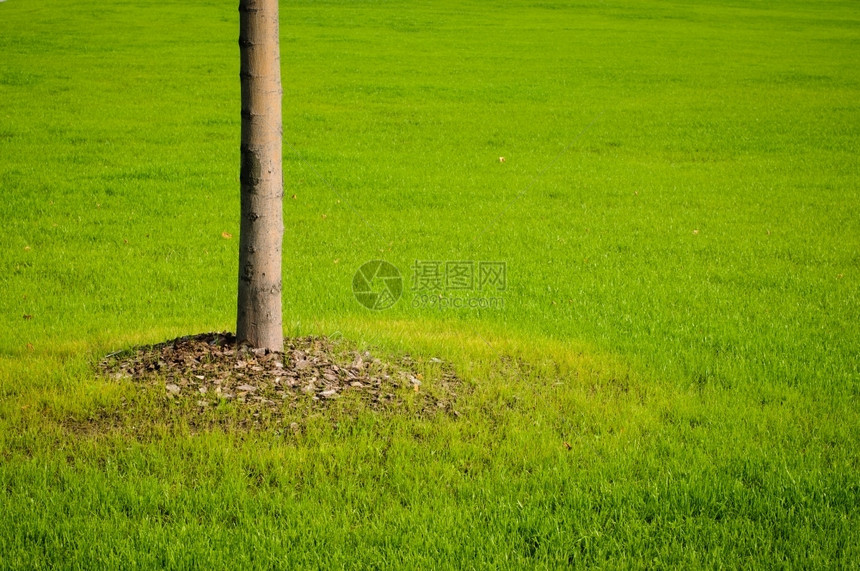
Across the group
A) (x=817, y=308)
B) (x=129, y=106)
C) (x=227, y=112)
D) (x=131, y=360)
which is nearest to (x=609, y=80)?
(x=227, y=112)

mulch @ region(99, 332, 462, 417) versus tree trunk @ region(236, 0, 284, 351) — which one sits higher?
tree trunk @ region(236, 0, 284, 351)

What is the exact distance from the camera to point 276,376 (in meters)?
5.17

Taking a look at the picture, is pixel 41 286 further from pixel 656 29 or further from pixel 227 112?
pixel 656 29

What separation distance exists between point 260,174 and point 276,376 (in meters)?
1.38

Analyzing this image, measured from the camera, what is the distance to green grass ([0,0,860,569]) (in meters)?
3.91

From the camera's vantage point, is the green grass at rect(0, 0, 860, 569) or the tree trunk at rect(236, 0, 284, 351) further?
the tree trunk at rect(236, 0, 284, 351)

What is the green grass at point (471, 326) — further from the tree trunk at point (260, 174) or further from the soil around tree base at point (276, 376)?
the tree trunk at point (260, 174)

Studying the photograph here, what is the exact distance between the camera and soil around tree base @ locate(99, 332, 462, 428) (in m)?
5.01

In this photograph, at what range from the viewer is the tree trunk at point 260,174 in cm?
504

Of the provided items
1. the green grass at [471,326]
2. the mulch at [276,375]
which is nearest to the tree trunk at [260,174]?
the mulch at [276,375]

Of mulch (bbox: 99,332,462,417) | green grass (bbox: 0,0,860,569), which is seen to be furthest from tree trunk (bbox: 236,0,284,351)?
green grass (bbox: 0,0,860,569)

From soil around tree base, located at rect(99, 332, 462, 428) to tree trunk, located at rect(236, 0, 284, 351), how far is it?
25cm

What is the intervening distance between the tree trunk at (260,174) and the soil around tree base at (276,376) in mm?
250

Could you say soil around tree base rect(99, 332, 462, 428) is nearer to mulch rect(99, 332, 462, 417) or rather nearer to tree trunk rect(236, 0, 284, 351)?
mulch rect(99, 332, 462, 417)
